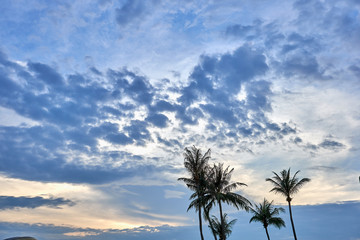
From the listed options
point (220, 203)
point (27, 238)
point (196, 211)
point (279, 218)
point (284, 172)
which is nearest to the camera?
point (27, 238)

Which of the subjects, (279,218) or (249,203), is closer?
(249,203)

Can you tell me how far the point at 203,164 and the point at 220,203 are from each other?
682 cm

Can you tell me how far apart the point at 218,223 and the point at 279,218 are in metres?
13.4

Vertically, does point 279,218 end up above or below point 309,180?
below

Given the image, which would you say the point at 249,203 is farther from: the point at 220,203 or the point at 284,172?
the point at 284,172

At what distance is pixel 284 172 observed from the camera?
59.8 m

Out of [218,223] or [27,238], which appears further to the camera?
[218,223]

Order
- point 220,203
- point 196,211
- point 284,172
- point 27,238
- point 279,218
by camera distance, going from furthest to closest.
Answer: point 279,218
point 284,172
point 196,211
point 220,203
point 27,238

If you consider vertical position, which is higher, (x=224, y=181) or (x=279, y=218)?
(x=224, y=181)

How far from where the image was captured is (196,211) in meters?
56.2

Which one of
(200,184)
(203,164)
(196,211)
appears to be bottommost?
(196,211)

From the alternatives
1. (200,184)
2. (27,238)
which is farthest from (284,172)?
(27,238)

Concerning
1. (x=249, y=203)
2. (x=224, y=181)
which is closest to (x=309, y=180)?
(x=249, y=203)

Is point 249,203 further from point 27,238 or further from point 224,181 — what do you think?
point 27,238
